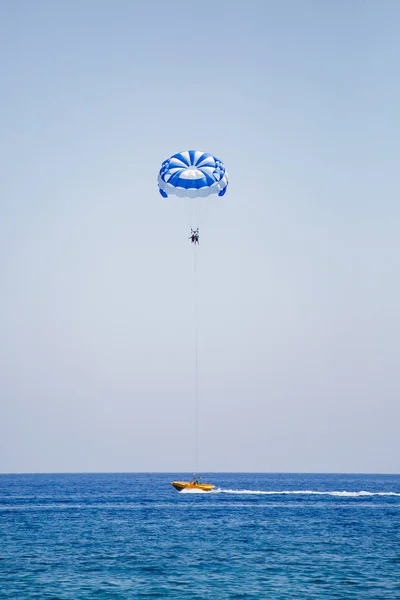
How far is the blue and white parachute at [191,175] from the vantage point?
45.9m

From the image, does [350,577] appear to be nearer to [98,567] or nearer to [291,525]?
[98,567]

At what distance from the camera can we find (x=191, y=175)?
151ft

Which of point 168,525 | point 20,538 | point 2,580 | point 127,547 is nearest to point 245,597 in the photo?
point 2,580

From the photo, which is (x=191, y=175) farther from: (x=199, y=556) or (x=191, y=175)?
(x=199, y=556)

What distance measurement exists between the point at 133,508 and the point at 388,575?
41.9 meters

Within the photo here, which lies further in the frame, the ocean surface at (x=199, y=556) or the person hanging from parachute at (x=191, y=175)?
the person hanging from parachute at (x=191, y=175)

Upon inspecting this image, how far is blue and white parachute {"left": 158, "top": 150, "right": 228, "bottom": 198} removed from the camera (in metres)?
45.9

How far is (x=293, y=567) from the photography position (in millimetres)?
31000

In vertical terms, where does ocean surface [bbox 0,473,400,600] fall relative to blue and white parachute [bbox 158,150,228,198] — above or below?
below

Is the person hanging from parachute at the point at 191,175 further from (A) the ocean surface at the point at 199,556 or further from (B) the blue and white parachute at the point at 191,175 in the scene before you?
(A) the ocean surface at the point at 199,556

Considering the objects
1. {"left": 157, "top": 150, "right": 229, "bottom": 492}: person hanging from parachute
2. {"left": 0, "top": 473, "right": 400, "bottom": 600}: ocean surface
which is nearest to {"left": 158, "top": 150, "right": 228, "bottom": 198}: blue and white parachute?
{"left": 157, "top": 150, "right": 229, "bottom": 492}: person hanging from parachute

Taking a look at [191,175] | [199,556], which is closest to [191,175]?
[191,175]

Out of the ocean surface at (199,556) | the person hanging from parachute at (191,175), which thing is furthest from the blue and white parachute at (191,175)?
the ocean surface at (199,556)

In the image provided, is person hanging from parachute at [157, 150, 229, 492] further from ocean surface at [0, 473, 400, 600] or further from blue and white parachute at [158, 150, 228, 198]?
ocean surface at [0, 473, 400, 600]
